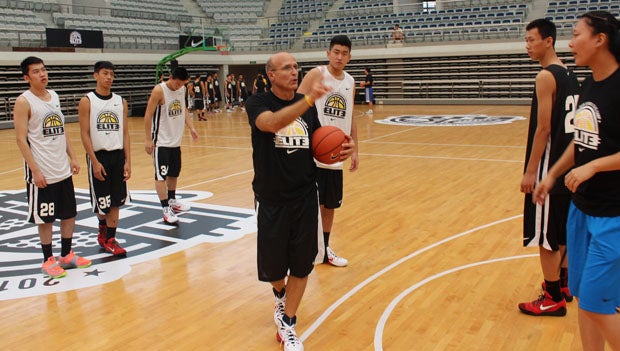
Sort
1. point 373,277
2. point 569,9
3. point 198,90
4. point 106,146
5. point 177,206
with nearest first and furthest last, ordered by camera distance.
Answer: point 373,277 < point 106,146 < point 177,206 < point 198,90 < point 569,9

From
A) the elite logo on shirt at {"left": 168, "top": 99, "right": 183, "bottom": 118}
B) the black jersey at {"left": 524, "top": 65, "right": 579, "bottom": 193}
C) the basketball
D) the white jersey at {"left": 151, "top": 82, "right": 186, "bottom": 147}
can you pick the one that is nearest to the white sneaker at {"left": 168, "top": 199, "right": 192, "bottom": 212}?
the white jersey at {"left": 151, "top": 82, "right": 186, "bottom": 147}

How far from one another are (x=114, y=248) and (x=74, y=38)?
16.6 m

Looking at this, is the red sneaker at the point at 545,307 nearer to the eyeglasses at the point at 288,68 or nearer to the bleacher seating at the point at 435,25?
the eyeglasses at the point at 288,68

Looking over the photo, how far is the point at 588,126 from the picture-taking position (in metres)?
2.32

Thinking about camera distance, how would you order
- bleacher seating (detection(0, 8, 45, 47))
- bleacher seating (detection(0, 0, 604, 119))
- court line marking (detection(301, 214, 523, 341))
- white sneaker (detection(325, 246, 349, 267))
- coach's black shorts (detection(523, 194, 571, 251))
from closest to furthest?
coach's black shorts (detection(523, 194, 571, 251))
court line marking (detection(301, 214, 523, 341))
white sneaker (detection(325, 246, 349, 267))
bleacher seating (detection(0, 8, 45, 47))
bleacher seating (detection(0, 0, 604, 119))

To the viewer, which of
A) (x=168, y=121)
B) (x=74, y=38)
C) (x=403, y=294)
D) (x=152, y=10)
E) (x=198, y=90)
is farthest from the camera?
(x=152, y=10)

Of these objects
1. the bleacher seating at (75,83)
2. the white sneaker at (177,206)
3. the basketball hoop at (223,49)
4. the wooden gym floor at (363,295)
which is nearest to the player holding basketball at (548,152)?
the wooden gym floor at (363,295)

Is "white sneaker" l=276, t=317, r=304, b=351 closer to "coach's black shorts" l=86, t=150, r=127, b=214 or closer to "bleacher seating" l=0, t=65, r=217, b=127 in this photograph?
"coach's black shorts" l=86, t=150, r=127, b=214

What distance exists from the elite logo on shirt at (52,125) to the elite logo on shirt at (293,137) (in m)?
2.30

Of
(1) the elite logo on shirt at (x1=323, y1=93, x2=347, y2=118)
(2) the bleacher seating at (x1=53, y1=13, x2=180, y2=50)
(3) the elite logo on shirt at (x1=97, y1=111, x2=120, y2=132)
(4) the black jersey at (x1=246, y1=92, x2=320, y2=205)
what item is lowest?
(4) the black jersey at (x1=246, y1=92, x2=320, y2=205)

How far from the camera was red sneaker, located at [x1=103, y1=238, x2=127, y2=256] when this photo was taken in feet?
16.0

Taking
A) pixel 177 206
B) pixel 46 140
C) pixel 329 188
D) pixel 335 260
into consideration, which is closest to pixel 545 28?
pixel 329 188

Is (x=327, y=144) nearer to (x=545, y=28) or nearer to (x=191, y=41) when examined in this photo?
(x=545, y=28)

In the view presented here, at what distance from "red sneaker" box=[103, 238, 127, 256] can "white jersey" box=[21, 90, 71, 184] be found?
2.68ft
